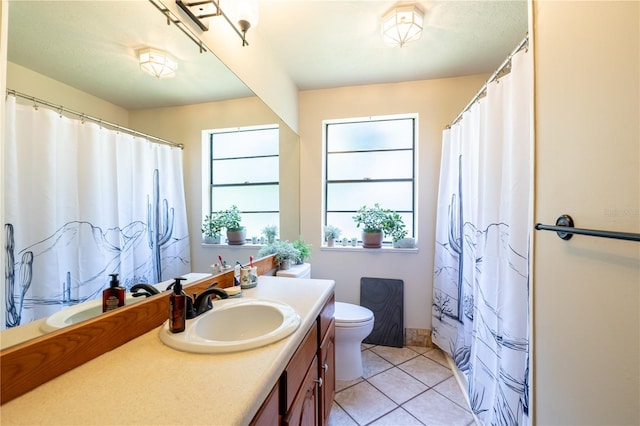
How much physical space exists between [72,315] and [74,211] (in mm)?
301

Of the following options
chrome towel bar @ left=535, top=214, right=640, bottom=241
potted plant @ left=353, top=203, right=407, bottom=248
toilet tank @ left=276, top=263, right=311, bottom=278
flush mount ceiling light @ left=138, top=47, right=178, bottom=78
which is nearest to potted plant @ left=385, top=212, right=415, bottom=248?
potted plant @ left=353, top=203, right=407, bottom=248

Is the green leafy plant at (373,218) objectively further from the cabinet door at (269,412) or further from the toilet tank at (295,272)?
the cabinet door at (269,412)

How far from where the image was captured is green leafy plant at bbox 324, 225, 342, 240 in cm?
253

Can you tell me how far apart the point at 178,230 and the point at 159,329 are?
1.44 feet

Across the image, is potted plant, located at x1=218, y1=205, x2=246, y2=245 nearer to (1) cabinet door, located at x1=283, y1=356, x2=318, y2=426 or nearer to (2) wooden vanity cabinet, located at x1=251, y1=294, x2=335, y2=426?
(2) wooden vanity cabinet, located at x1=251, y1=294, x2=335, y2=426

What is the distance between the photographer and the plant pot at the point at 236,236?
5.02 feet

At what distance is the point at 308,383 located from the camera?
103cm

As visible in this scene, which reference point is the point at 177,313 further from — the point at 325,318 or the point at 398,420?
the point at 398,420

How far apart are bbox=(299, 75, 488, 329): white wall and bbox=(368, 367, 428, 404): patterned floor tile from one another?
0.56m

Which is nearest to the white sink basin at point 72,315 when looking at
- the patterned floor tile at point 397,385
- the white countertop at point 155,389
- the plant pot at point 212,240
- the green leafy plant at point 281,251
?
the white countertop at point 155,389

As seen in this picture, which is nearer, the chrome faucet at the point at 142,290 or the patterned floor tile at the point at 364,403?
the chrome faucet at the point at 142,290

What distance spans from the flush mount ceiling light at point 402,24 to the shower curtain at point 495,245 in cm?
61

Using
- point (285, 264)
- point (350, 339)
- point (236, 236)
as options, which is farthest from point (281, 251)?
point (350, 339)

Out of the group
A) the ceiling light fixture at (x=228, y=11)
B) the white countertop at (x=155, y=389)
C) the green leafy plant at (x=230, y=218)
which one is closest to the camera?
the white countertop at (x=155, y=389)
